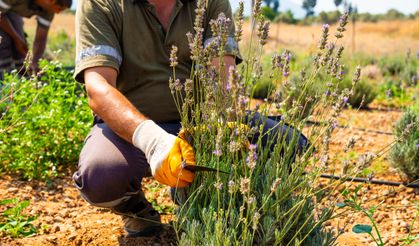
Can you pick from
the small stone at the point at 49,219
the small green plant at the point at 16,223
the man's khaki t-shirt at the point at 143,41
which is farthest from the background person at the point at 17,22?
the man's khaki t-shirt at the point at 143,41

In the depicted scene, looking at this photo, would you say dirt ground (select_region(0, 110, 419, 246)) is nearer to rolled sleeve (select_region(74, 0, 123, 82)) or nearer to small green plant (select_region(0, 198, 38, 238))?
small green plant (select_region(0, 198, 38, 238))

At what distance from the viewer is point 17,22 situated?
4945mm

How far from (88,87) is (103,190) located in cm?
43

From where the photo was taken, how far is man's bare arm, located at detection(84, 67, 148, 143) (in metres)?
2.07

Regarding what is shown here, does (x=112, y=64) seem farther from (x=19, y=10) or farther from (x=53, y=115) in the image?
(x=19, y=10)

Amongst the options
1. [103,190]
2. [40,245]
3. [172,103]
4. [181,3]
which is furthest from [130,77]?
[40,245]

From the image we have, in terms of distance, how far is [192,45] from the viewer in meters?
1.75

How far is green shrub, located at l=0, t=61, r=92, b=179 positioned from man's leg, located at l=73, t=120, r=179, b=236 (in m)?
0.95

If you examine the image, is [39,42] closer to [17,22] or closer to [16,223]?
[17,22]

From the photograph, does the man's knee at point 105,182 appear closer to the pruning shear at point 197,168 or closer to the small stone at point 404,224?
the pruning shear at point 197,168

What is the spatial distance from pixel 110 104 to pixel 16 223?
79 cm

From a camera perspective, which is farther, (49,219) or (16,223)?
(49,219)

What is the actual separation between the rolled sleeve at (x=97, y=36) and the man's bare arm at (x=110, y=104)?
0.04 m

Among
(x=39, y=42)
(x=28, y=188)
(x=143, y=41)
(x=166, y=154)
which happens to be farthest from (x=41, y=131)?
(x=39, y=42)
